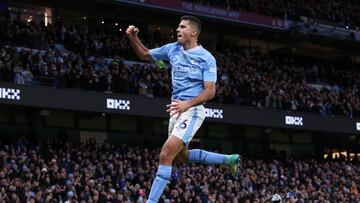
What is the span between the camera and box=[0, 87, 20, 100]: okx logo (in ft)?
84.9

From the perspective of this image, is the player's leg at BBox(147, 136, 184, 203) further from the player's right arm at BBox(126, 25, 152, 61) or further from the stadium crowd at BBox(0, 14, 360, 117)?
the stadium crowd at BBox(0, 14, 360, 117)

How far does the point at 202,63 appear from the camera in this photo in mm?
8844

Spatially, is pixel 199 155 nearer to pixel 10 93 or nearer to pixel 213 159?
pixel 213 159

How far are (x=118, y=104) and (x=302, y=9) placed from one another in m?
17.1

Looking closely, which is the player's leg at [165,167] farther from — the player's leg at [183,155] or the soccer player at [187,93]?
the player's leg at [183,155]

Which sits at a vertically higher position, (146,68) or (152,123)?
(146,68)

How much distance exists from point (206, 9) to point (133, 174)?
14.0 meters

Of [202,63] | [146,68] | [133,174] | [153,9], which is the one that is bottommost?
[133,174]

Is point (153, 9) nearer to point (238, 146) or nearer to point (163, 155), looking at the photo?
point (238, 146)

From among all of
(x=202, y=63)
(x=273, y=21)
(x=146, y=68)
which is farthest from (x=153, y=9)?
(x=202, y=63)

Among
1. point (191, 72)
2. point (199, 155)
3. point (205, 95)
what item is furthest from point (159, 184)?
point (191, 72)

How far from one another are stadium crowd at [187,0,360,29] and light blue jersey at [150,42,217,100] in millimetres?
28094

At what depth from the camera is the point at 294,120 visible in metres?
35.2

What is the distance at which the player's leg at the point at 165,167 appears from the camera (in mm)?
8273
